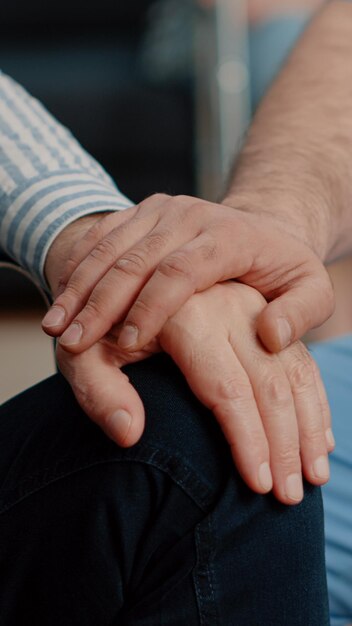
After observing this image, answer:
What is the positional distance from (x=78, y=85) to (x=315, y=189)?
2825 millimetres

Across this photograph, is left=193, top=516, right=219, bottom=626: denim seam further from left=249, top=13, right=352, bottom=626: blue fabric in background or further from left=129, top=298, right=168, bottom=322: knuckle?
left=249, top=13, right=352, bottom=626: blue fabric in background

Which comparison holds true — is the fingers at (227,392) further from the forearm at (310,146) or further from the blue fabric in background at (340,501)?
the blue fabric in background at (340,501)

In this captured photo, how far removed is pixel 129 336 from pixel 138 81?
314cm

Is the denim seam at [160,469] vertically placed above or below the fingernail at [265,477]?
above

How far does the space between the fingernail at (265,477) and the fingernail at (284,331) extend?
4.0 inches

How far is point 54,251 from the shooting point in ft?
2.72

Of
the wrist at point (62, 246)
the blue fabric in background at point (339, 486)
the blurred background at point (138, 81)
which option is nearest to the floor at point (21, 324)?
the blurred background at point (138, 81)

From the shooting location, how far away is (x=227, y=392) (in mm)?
609

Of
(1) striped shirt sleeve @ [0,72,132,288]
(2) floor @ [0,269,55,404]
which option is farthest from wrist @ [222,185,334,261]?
(2) floor @ [0,269,55,404]

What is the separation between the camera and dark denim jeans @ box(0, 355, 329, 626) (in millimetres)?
569

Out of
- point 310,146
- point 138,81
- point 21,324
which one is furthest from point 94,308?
point 138,81

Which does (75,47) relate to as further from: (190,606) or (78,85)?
(190,606)

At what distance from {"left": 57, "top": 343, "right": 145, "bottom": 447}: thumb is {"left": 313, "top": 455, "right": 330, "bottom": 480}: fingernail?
13cm

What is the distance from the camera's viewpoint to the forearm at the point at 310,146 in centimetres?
90
